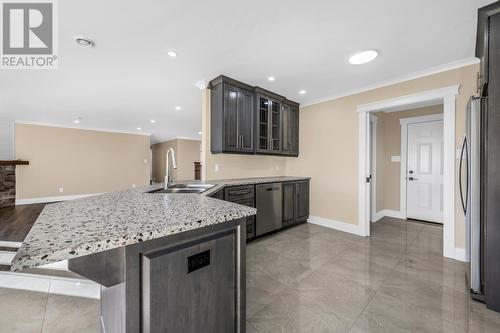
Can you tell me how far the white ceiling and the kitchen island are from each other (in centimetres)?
168

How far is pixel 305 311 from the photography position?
171cm

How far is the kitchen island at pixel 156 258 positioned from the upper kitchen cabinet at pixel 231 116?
6.54 feet

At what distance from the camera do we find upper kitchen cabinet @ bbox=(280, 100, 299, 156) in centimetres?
404

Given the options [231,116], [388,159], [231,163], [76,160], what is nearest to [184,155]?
[76,160]

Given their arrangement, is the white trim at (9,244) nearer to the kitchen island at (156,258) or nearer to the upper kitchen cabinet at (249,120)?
the kitchen island at (156,258)

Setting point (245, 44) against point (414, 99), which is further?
point (414, 99)

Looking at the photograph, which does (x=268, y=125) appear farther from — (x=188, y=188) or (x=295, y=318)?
(x=295, y=318)

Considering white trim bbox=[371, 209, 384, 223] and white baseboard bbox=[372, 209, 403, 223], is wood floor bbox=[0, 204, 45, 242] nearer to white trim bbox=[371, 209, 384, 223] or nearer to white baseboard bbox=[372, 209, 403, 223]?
white trim bbox=[371, 209, 384, 223]

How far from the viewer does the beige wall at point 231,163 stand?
323 cm

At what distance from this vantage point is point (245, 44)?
7.35 ft

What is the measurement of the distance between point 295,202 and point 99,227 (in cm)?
336

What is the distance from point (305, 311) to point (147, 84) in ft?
12.2

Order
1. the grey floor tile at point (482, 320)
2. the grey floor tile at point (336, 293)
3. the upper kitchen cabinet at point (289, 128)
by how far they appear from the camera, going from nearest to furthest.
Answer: the grey floor tile at point (482, 320), the grey floor tile at point (336, 293), the upper kitchen cabinet at point (289, 128)

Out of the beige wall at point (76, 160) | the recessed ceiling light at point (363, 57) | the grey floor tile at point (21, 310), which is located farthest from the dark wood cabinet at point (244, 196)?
the beige wall at point (76, 160)
